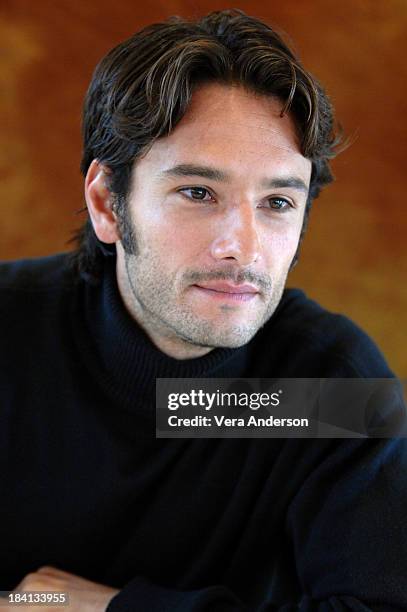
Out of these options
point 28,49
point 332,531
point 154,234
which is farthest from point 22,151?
point 332,531

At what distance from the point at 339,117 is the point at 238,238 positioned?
2.02 feet

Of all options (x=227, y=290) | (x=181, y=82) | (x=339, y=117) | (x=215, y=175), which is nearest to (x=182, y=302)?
(x=227, y=290)

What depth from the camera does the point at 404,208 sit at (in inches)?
62.0

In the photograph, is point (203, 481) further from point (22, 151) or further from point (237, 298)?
point (22, 151)

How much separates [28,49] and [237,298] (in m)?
0.79

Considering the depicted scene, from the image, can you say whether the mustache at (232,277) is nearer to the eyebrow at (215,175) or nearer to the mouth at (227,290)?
the mouth at (227,290)

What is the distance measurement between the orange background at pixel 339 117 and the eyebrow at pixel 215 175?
524mm

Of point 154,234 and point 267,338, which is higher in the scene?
point 154,234

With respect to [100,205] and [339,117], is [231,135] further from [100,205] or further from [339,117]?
[339,117]

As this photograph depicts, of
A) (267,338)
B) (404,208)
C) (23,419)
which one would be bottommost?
(23,419)

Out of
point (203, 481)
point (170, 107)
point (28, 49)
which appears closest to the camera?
point (170, 107)

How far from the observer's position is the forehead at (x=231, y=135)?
0.99 m

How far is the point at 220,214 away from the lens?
3.29ft

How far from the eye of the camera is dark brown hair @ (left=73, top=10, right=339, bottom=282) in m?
1.03
